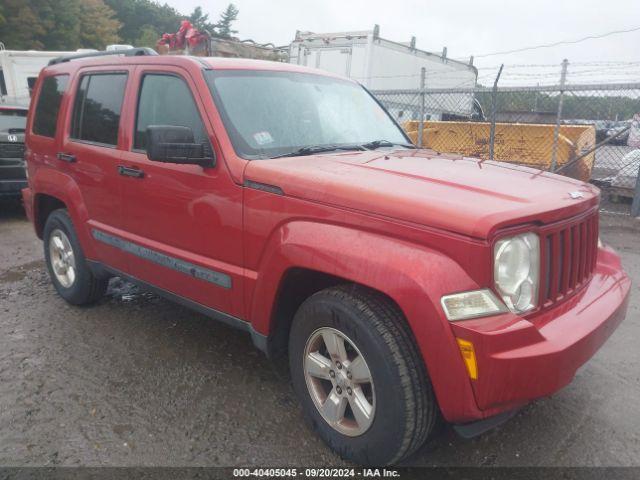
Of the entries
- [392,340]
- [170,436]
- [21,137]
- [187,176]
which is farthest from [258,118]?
[21,137]

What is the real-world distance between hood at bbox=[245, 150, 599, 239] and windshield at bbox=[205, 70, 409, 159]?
0.69 feet

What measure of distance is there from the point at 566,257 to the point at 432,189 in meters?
0.69

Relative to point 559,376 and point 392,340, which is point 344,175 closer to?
point 392,340

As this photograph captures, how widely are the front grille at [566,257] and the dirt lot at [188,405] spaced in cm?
83

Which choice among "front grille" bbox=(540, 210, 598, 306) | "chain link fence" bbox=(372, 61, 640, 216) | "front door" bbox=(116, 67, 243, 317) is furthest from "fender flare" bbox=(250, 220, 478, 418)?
"chain link fence" bbox=(372, 61, 640, 216)

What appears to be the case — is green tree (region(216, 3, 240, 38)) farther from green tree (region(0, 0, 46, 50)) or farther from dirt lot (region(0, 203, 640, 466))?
dirt lot (region(0, 203, 640, 466))

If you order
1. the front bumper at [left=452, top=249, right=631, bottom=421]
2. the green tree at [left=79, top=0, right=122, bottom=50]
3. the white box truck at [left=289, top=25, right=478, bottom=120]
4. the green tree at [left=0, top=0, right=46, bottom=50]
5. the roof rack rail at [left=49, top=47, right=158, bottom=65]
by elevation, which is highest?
the green tree at [left=79, top=0, right=122, bottom=50]

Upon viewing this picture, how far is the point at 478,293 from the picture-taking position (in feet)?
6.60

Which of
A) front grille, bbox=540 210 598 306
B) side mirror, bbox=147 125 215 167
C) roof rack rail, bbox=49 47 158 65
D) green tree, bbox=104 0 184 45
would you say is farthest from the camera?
green tree, bbox=104 0 184 45

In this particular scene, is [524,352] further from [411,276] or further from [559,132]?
[559,132]

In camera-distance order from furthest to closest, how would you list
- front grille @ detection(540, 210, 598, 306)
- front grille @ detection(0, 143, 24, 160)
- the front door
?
front grille @ detection(0, 143, 24, 160) < the front door < front grille @ detection(540, 210, 598, 306)

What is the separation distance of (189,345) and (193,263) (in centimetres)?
91

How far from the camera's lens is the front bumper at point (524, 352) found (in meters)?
1.94

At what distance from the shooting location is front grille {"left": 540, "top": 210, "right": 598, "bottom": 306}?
222cm
